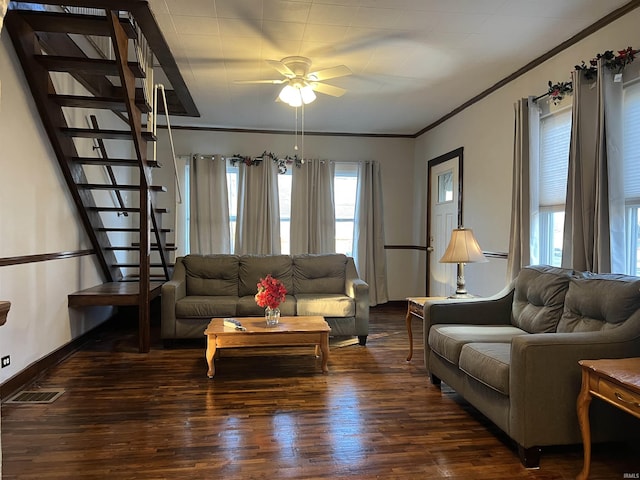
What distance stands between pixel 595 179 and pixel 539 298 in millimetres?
919

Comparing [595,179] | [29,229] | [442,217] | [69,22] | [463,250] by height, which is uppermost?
[69,22]

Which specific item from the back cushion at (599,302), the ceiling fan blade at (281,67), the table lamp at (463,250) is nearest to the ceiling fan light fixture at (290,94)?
the ceiling fan blade at (281,67)

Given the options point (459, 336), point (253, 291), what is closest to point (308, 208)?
point (253, 291)

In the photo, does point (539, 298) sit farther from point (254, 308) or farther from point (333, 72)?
point (254, 308)

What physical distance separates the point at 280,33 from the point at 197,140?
355 centimetres

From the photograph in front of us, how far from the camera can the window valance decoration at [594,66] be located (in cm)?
299

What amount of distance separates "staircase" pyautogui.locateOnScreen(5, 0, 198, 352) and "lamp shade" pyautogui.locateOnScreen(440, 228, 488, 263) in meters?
2.86

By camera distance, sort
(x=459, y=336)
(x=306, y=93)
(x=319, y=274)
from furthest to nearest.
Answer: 1. (x=319, y=274)
2. (x=306, y=93)
3. (x=459, y=336)

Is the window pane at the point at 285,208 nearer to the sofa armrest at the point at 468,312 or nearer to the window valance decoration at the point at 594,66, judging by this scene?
the sofa armrest at the point at 468,312

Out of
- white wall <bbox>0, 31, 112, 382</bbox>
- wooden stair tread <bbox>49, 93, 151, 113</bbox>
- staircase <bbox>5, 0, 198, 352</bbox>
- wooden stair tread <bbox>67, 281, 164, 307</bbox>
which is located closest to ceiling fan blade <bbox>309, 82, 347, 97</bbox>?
staircase <bbox>5, 0, 198, 352</bbox>

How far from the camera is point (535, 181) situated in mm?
3963

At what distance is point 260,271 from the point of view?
5160 millimetres

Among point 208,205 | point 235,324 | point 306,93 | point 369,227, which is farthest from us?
point 369,227

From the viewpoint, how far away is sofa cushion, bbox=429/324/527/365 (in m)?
2.95
